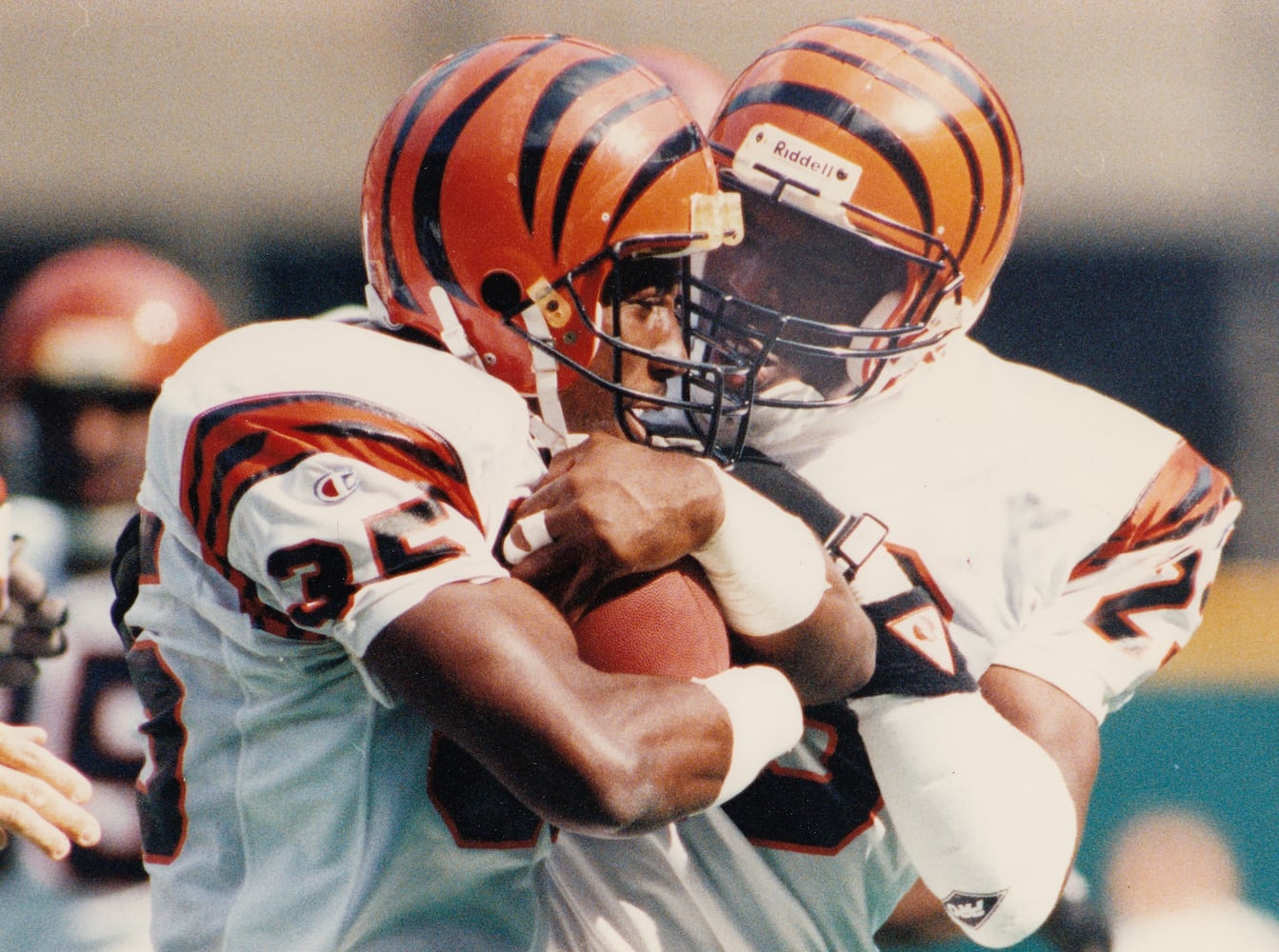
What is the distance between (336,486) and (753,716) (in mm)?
441

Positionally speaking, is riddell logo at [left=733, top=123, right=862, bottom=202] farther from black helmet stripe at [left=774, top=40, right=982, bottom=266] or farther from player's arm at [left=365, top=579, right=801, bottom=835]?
player's arm at [left=365, top=579, right=801, bottom=835]

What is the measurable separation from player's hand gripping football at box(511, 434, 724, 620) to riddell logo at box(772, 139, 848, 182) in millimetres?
754

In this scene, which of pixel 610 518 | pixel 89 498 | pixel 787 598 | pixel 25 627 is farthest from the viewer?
pixel 89 498

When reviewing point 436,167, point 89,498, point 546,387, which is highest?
point 436,167

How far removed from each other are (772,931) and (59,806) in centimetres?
81

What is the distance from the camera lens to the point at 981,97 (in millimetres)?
2166

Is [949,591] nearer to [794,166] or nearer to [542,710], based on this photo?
[794,166]

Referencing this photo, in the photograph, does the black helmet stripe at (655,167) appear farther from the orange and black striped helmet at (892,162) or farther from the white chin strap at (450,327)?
the orange and black striped helmet at (892,162)

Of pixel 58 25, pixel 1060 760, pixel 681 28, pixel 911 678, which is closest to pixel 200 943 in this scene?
pixel 911 678

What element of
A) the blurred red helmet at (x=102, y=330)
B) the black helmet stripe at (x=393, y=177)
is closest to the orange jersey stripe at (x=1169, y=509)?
the black helmet stripe at (x=393, y=177)

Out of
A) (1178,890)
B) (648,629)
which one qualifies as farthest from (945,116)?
(1178,890)

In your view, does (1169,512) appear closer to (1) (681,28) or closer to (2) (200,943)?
(2) (200,943)

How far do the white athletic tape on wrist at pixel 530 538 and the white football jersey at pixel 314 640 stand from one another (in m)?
0.02

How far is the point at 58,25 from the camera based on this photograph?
7285 millimetres
